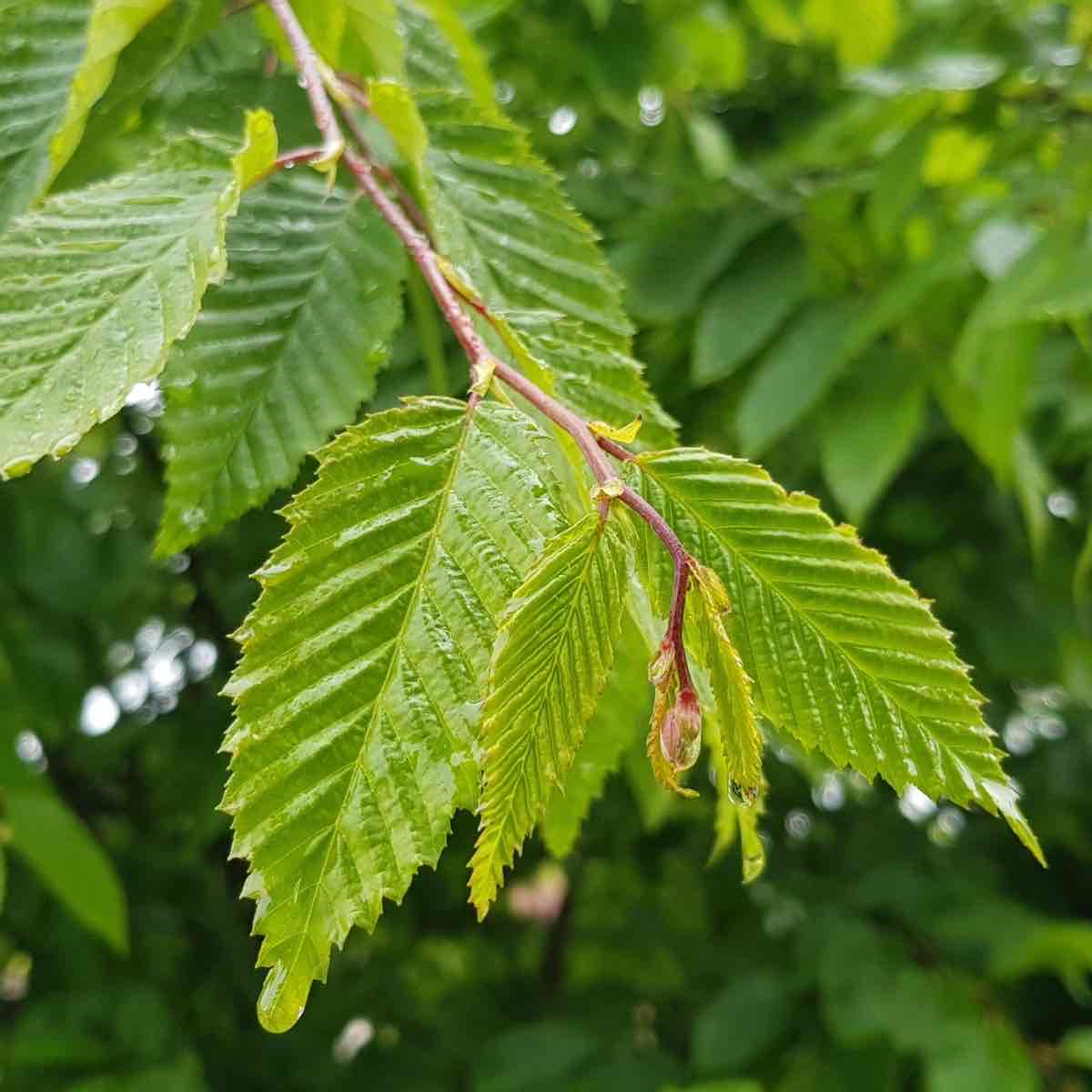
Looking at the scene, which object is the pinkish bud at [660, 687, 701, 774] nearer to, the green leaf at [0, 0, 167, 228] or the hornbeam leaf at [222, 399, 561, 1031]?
the hornbeam leaf at [222, 399, 561, 1031]

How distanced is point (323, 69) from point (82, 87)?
0.31 feet

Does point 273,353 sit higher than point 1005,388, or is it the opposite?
point 273,353

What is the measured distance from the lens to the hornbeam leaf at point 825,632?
35 cm

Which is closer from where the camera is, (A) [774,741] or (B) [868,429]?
(A) [774,741]

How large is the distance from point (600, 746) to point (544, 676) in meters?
0.21

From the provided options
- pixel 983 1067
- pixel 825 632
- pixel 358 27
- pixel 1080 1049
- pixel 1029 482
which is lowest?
pixel 1080 1049

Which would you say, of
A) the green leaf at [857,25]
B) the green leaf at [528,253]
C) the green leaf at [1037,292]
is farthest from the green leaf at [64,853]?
the green leaf at [857,25]

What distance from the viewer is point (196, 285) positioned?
1.25 ft

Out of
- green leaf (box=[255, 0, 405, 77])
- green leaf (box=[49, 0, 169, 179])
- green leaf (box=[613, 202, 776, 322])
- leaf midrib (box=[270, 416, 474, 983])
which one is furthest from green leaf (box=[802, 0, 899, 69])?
leaf midrib (box=[270, 416, 474, 983])

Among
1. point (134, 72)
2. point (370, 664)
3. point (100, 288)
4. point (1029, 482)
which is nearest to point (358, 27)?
point (134, 72)

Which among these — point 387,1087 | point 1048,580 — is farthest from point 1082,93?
point 387,1087

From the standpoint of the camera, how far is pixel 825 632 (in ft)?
1.16

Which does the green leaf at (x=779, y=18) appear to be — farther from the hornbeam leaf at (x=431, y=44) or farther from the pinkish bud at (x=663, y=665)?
the pinkish bud at (x=663, y=665)

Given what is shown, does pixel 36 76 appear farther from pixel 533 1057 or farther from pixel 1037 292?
pixel 533 1057
